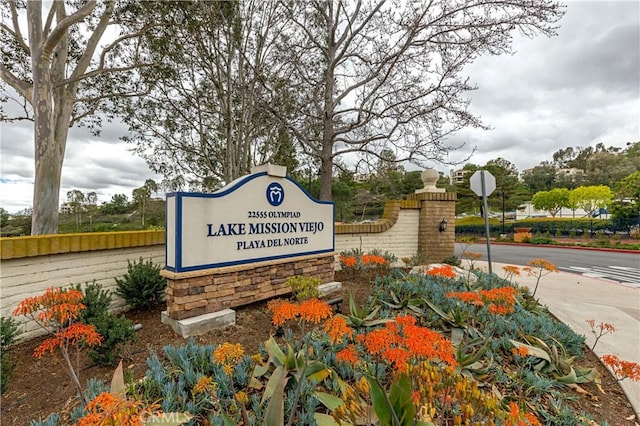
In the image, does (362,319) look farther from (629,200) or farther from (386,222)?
(629,200)

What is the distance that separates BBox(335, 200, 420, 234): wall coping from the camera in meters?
6.64

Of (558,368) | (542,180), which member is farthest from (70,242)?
(542,180)

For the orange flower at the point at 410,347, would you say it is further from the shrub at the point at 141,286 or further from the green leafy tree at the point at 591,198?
the green leafy tree at the point at 591,198

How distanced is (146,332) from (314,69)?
25.6ft

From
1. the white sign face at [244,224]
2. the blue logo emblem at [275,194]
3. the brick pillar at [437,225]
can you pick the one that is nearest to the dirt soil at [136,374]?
the white sign face at [244,224]

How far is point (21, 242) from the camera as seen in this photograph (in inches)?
113

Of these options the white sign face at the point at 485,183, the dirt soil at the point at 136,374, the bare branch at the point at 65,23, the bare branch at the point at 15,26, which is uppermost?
the bare branch at the point at 15,26

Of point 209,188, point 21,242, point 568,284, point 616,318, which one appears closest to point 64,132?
point 209,188

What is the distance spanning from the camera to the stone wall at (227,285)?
3150 mm

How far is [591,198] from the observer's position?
31.6 meters

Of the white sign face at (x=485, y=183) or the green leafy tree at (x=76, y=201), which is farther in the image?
the green leafy tree at (x=76, y=201)

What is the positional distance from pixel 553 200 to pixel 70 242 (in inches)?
1798

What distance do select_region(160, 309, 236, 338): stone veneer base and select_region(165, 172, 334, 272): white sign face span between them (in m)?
0.56

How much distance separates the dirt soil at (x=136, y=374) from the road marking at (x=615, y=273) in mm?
6407
